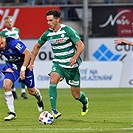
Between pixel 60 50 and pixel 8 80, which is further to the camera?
pixel 8 80

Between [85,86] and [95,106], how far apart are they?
31.7 feet

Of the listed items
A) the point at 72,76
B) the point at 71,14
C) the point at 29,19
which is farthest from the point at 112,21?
the point at 72,76

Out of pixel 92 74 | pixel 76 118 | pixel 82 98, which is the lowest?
pixel 92 74

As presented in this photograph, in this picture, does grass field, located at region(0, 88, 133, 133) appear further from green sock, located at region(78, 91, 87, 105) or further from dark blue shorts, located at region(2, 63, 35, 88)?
dark blue shorts, located at region(2, 63, 35, 88)

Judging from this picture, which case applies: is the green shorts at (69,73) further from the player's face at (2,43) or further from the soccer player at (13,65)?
the player's face at (2,43)

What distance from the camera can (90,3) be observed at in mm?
34094

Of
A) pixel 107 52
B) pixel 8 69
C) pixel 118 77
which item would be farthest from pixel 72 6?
pixel 8 69

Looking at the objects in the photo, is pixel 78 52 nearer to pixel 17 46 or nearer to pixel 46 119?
pixel 17 46

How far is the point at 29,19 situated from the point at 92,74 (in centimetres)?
695

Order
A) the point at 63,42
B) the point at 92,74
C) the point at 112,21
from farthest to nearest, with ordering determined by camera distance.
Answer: the point at 112,21, the point at 92,74, the point at 63,42

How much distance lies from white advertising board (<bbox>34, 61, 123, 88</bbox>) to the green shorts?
13.4m

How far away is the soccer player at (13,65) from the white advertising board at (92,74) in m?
12.9

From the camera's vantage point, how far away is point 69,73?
45.6ft

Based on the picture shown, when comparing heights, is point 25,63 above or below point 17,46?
below
